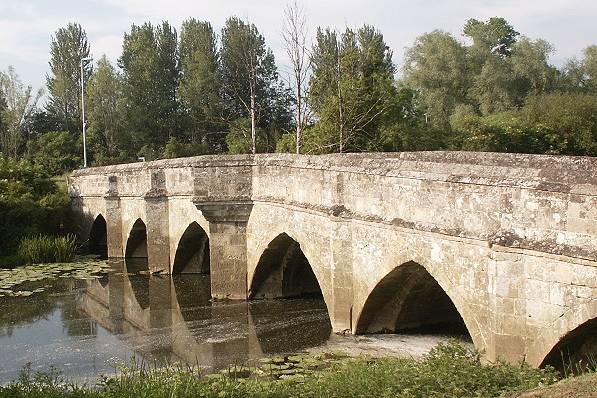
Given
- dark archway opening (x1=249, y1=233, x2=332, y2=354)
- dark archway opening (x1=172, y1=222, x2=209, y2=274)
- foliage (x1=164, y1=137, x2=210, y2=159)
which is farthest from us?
foliage (x1=164, y1=137, x2=210, y2=159)

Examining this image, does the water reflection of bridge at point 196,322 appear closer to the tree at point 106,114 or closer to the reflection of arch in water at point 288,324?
the reflection of arch in water at point 288,324

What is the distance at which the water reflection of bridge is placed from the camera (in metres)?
11.1

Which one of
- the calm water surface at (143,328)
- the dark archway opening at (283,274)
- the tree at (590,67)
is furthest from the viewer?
the tree at (590,67)

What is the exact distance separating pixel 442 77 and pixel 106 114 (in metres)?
20.6

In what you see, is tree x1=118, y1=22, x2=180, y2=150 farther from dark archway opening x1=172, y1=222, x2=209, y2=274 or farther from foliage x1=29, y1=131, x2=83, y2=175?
dark archway opening x1=172, y1=222, x2=209, y2=274

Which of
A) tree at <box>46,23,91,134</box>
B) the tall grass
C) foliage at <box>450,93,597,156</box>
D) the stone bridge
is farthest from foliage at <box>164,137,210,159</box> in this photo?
the stone bridge

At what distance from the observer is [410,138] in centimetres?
2650

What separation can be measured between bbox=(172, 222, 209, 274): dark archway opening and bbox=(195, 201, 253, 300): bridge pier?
3.13 meters

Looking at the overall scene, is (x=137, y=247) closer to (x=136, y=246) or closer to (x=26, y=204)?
(x=136, y=246)

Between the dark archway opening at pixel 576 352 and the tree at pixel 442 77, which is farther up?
the tree at pixel 442 77

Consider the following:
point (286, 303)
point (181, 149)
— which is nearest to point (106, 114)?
point (181, 149)

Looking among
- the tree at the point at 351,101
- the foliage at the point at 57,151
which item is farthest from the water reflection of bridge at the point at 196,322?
the foliage at the point at 57,151

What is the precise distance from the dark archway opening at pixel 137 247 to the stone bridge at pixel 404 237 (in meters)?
1.42

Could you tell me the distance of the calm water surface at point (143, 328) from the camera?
10914 millimetres
